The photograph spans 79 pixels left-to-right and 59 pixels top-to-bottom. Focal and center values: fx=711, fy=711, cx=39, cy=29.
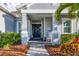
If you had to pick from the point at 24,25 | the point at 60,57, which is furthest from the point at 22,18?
the point at 60,57

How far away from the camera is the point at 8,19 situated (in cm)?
1688

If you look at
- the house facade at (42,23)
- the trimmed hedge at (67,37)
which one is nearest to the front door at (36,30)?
the house facade at (42,23)

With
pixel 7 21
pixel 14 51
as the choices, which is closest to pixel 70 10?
pixel 7 21

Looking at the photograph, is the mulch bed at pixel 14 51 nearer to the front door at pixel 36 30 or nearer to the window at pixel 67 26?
the front door at pixel 36 30

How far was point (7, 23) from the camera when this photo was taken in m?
16.9

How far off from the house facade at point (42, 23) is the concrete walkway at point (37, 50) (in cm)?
13

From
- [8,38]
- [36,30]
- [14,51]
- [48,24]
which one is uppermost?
[48,24]

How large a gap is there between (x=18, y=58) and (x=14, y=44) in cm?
36

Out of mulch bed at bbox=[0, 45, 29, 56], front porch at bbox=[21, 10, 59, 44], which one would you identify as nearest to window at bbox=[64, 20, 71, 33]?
front porch at bbox=[21, 10, 59, 44]

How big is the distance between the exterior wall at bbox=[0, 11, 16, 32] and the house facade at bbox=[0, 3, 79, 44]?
0.02 meters

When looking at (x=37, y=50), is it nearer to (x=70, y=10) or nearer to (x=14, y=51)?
(x=14, y=51)

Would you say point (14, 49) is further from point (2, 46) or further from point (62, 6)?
point (62, 6)

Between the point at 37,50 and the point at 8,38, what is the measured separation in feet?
2.45

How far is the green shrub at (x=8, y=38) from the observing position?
55.3ft
